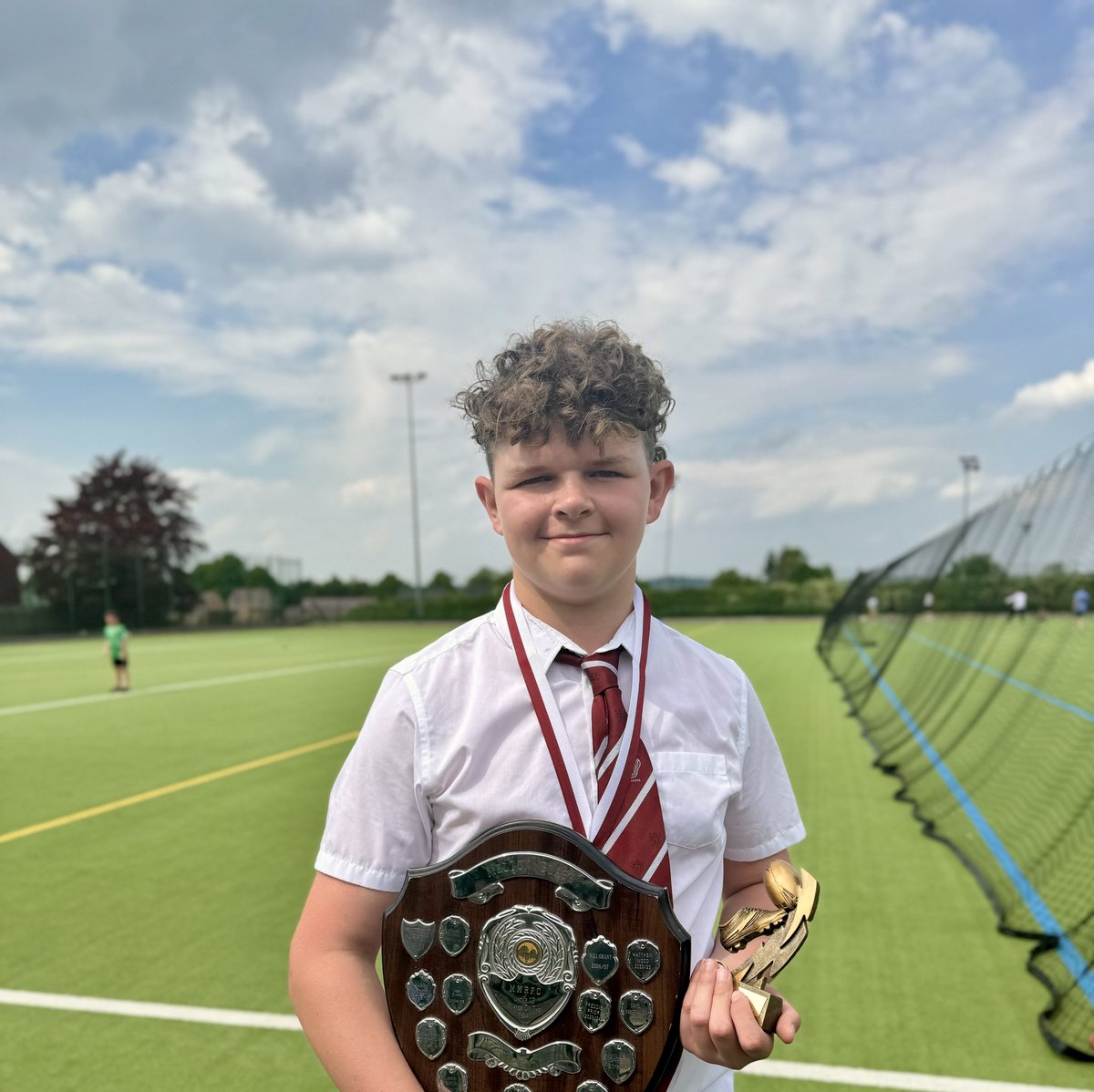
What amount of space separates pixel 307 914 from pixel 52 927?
457 cm

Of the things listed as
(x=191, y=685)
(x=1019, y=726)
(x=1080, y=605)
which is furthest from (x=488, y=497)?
(x=191, y=685)

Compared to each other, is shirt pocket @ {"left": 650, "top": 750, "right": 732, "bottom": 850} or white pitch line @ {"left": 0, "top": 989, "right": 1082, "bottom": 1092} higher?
shirt pocket @ {"left": 650, "top": 750, "right": 732, "bottom": 850}

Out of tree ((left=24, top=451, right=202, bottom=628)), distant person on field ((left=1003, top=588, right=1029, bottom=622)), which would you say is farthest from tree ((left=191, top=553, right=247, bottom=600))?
distant person on field ((left=1003, top=588, right=1029, bottom=622))

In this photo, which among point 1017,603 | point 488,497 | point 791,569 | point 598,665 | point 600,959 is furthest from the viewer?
point 791,569

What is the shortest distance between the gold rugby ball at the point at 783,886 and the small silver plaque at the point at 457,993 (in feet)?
1.28

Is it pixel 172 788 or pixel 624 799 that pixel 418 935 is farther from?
pixel 172 788

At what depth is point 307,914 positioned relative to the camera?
1.44 metres

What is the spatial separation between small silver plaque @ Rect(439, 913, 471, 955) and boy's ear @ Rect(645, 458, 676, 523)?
2.21 ft

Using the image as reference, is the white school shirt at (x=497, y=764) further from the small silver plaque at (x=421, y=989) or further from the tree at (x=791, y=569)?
the tree at (x=791, y=569)

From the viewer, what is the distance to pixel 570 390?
56.9 inches

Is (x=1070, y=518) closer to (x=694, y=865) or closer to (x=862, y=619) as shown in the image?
(x=694, y=865)

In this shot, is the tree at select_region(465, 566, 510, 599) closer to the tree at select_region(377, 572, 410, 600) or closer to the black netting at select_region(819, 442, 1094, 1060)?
the tree at select_region(377, 572, 410, 600)

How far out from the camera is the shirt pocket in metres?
1.45

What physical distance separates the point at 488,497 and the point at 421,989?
71 cm
